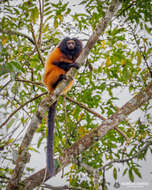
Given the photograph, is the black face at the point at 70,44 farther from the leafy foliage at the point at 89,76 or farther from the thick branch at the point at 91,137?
the thick branch at the point at 91,137

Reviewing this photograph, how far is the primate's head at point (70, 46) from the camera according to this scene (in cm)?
369

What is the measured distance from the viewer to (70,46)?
12.2 ft

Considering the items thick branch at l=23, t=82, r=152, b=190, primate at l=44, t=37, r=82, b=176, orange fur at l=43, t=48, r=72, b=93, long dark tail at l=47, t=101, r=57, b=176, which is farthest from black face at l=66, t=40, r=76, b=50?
thick branch at l=23, t=82, r=152, b=190

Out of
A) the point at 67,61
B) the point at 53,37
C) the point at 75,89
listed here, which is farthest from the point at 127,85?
the point at 53,37

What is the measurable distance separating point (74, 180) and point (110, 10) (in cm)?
242

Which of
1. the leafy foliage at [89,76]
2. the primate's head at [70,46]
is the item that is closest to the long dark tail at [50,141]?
the leafy foliage at [89,76]

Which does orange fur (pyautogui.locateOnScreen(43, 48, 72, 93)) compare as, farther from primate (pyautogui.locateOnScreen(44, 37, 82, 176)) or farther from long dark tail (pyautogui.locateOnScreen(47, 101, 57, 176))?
long dark tail (pyautogui.locateOnScreen(47, 101, 57, 176))

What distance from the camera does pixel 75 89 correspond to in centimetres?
358

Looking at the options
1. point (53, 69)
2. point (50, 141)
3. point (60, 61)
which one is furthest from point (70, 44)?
point (50, 141)

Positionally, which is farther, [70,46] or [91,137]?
[70,46]

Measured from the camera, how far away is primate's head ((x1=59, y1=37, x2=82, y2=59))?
3.69 metres

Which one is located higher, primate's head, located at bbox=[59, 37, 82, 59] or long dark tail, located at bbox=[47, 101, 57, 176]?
primate's head, located at bbox=[59, 37, 82, 59]

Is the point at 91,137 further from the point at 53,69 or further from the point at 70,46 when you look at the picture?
the point at 70,46

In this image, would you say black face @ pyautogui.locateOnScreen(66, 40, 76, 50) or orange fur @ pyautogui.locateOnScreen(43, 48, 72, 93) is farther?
black face @ pyautogui.locateOnScreen(66, 40, 76, 50)
